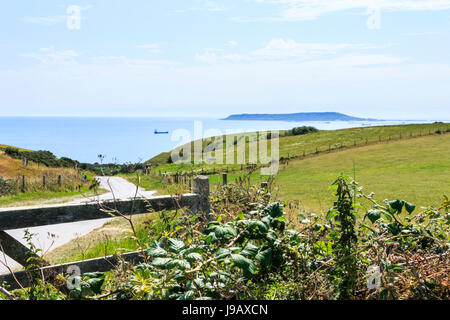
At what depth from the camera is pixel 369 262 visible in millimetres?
3023

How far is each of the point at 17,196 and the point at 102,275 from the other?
20.2 meters

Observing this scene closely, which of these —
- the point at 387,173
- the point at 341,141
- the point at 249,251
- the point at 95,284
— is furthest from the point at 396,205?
the point at 341,141

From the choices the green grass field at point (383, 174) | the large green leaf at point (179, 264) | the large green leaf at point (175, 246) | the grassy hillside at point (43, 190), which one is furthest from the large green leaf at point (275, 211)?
the grassy hillside at point (43, 190)

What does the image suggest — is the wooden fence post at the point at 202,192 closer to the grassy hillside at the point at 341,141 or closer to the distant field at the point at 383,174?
the distant field at the point at 383,174

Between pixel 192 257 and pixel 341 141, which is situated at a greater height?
pixel 341 141

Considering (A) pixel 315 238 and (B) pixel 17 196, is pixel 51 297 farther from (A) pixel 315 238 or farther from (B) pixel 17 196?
(B) pixel 17 196

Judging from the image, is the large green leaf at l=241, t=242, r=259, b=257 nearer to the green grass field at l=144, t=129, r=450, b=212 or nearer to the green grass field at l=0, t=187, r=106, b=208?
the green grass field at l=144, t=129, r=450, b=212

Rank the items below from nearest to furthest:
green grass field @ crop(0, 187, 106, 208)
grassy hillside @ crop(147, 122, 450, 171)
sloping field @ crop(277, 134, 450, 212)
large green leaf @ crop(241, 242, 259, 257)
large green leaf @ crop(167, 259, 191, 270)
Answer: large green leaf @ crop(167, 259, 191, 270)
large green leaf @ crop(241, 242, 259, 257)
green grass field @ crop(0, 187, 106, 208)
sloping field @ crop(277, 134, 450, 212)
grassy hillside @ crop(147, 122, 450, 171)

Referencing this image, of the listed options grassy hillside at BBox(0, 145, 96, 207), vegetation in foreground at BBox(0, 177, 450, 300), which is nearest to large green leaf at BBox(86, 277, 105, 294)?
vegetation in foreground at BBox(0, 177, 450, 300)

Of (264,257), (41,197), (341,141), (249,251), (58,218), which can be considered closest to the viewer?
(249,251)

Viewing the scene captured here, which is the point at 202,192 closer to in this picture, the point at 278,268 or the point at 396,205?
the point at 278,268

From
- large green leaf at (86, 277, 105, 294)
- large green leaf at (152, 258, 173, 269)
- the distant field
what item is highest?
large green leaf at (152, 258, 173, 269)

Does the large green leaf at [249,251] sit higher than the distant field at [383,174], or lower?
higher
